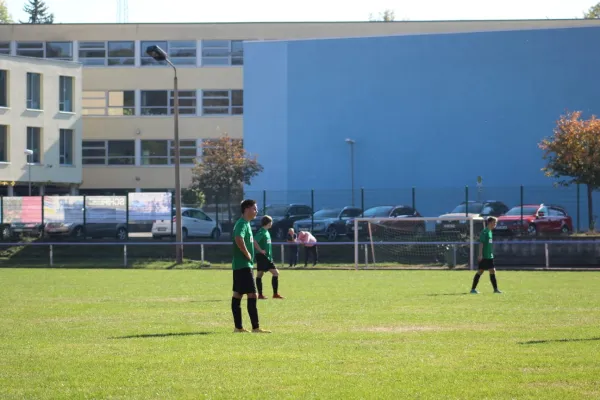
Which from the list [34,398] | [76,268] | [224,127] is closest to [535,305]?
[34,398]

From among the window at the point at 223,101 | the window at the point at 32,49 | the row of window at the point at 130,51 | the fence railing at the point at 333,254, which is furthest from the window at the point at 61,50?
the fence railing at the point at 333,254

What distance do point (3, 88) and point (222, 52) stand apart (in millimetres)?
16899

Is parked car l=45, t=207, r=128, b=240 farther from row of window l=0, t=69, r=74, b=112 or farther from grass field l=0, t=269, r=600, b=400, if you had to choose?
grass field l=0, t=269, r=600, b=400

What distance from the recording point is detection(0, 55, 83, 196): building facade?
63719 mm

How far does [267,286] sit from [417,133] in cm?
3267

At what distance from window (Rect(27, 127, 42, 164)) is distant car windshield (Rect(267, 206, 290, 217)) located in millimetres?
22465

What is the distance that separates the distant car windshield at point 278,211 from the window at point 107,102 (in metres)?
27.8

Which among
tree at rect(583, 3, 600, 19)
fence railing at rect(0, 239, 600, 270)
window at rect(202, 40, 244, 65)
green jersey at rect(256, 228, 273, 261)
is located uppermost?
tree at rect(583, 3, 600, 19)

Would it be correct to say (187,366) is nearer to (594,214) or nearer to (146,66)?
(594,214)

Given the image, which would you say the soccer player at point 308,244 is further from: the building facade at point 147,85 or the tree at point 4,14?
the tree at point 4,14

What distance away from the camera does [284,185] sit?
6197cm

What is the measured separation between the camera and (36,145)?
216 feet

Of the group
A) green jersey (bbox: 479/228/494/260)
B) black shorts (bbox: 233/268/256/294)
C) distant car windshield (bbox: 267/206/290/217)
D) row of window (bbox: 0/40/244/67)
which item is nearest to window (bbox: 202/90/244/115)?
row of window (bbox: 0/40/244/67)

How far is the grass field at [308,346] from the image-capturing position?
383 inches
